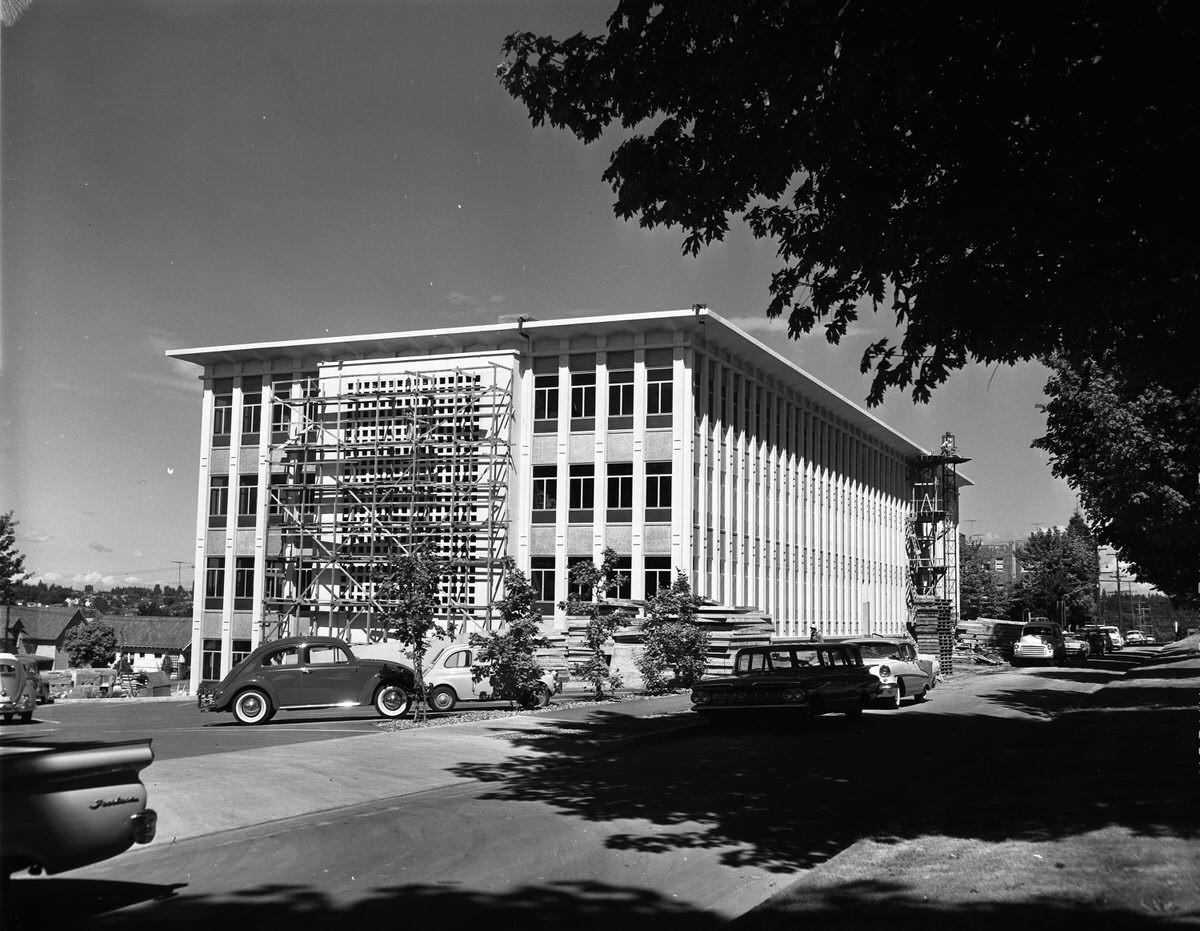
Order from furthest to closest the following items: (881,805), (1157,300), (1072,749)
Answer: (1072,749), (881,805), (1157,300)

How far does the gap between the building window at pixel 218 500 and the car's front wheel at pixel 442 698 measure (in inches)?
1085

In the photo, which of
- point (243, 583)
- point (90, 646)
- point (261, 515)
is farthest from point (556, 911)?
point (90, 646)

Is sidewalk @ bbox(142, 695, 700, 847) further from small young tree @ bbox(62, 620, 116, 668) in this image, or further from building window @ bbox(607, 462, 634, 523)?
small young tree @ bbox(62, 620, 116, 668)

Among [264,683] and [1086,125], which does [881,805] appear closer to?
A: [1086,125]

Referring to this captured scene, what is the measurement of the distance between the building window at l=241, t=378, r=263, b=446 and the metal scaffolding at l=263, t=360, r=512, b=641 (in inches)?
77.2

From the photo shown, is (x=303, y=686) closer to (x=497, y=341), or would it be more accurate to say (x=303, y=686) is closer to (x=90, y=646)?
(x=497, y=341)

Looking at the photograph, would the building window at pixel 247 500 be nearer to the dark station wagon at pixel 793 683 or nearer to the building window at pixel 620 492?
the building window at pixel 620 492

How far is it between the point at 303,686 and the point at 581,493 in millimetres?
21353

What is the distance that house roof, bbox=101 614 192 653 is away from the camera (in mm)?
98438

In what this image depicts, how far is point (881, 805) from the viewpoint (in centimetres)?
1094

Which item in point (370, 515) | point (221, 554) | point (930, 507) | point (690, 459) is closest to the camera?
point (690, 459)

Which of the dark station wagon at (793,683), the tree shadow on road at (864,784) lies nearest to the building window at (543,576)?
the dark station wagon at (793,683)

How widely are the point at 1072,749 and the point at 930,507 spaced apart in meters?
59.9

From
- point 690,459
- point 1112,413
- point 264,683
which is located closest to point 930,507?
point 690,459
